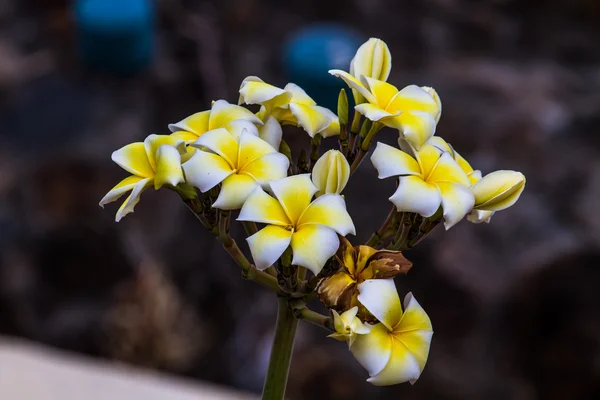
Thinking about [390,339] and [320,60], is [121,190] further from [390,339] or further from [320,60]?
[320,60]

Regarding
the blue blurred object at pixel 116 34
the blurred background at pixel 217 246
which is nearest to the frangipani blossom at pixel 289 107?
the blurred background at pixel 217 246

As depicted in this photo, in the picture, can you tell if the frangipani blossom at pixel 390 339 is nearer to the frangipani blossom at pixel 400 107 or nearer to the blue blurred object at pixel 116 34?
the frangipani blossom at pixel 400 107

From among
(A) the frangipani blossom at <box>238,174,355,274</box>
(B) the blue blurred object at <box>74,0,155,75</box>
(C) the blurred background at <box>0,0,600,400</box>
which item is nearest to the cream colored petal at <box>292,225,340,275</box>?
(A) the frangipani blossom at <box>238,174,355,274</box>

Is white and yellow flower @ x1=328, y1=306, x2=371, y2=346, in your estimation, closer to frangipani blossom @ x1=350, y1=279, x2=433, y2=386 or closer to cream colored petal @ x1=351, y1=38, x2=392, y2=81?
frangipani blossom @ x1=350, y1=279, x2=433, y2=386

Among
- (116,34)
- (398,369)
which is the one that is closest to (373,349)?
(398,369)

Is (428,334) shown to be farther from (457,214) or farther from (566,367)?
(566,367)

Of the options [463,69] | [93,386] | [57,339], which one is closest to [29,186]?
[57,339]
